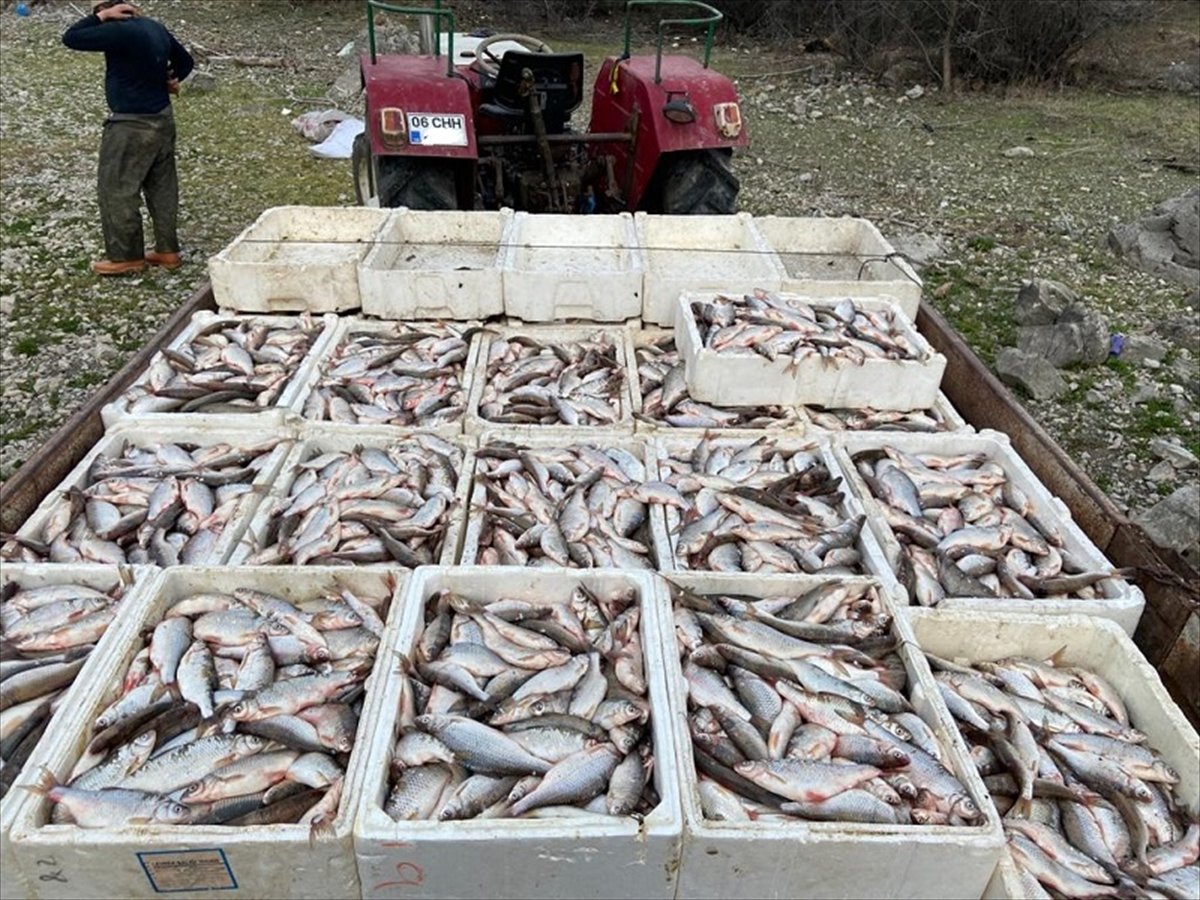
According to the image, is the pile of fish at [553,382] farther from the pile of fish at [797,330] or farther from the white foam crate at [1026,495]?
the white foam crate at [1026,495]

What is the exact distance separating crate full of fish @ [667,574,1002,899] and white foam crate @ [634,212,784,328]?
268 centimetres

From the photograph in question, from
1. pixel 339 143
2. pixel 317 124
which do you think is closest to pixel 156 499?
pixel 339 143

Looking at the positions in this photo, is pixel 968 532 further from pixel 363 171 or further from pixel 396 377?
pixel 363 171

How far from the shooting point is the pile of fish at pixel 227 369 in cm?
393

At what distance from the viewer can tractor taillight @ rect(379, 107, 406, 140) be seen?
535 centimetres

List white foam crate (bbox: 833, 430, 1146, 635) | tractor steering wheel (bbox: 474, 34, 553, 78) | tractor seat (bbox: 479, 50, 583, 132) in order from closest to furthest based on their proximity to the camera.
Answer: white foam crate (bbox: 833, 430, 1146, 635), tractor seat (bbox: 479, 50, 583, 132), tractor steering wheel (bbox: 474, 34, 553, 78)

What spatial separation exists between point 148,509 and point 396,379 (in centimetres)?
134

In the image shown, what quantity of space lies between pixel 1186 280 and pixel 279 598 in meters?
8.20

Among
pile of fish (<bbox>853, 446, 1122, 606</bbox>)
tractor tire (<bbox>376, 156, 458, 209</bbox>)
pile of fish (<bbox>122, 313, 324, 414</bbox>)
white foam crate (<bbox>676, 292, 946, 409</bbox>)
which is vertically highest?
tractor tire (<bbox>376, 156, 458, 209</bbox>)

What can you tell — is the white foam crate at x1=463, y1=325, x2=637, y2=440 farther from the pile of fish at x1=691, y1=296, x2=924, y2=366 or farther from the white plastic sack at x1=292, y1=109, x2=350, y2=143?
the white plastic sack at x1=292, y1=109, x2=350, y2=143

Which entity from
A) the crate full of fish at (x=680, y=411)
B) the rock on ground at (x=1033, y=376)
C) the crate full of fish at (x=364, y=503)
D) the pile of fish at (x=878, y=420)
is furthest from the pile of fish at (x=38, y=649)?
the rock on ground at (x=1033, y=376)

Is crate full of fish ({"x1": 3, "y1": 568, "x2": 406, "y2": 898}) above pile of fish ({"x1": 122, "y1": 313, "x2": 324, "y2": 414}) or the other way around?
above

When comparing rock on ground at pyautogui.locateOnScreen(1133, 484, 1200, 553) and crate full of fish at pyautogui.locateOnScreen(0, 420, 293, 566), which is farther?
rock on ground at pyautogui.locateOnScreen(1133, 484, 1200, 553)

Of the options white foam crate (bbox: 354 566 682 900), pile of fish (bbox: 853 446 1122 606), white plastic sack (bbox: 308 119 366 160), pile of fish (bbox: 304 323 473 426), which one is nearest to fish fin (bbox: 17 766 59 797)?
white foam crate (bbox: 354 566 682 900)
